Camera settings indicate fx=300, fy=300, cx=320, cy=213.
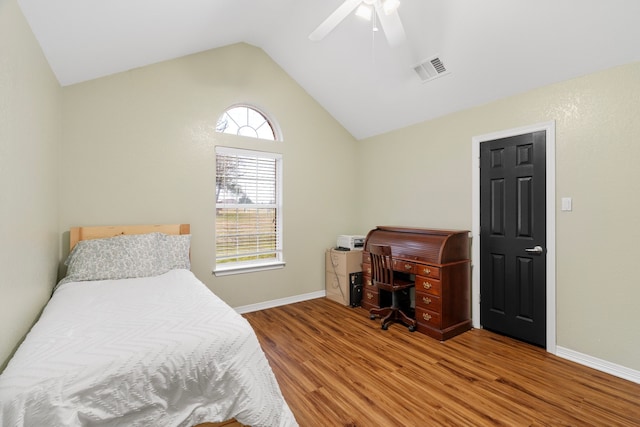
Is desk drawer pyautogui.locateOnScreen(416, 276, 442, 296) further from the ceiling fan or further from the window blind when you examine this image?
the ceiling fan

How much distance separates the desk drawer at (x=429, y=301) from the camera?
293 cm

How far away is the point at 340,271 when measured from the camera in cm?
402

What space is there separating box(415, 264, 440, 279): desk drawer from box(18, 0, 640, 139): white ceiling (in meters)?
1.77

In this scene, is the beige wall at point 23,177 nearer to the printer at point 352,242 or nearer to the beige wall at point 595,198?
the printer at point 352,242

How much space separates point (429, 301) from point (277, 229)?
2.08m

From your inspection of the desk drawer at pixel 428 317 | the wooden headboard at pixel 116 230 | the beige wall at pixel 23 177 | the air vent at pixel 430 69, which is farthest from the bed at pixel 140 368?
the air vent at pixel 430 69

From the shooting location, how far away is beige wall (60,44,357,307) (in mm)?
2828

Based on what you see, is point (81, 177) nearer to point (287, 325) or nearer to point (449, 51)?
point (287, 325)

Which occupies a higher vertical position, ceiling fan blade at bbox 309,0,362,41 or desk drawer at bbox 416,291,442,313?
ceiling fan blade at bbox 309,0,362,41

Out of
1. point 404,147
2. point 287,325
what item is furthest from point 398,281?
point 404,147

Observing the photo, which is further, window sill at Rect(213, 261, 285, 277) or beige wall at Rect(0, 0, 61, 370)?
window sill at Rect(213, 261, 285, 277)

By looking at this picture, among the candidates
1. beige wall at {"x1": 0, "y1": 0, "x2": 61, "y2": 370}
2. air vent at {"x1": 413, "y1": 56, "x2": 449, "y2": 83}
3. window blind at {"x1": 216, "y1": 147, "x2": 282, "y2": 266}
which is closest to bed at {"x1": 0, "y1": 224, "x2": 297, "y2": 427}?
beige wall at {"x1": 0, "y1": 0, "x2": 61, "y2": 370}

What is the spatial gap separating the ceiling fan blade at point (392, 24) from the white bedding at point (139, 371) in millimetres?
2094

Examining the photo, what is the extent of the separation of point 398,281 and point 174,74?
3.34m
